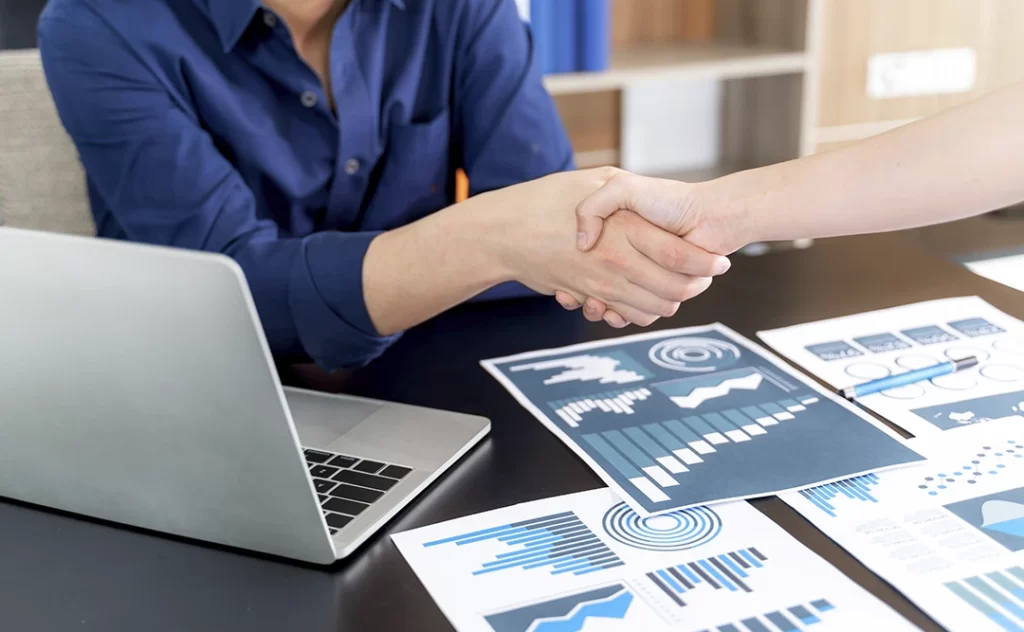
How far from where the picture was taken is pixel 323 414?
2.91 ft

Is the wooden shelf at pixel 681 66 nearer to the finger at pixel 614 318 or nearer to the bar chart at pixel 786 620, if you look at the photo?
the finger at pixel 614 318

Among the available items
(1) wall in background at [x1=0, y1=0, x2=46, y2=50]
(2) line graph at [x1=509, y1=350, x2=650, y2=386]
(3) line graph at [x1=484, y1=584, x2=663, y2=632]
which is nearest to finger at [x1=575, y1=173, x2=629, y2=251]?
(2) line graph at [x1=509, y1=350, x2=650, y2=386]

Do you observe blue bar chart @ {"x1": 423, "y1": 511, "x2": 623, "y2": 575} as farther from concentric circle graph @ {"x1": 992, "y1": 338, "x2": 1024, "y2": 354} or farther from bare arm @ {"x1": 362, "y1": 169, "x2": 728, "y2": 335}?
concentric circle graph @ {"x1": 992, "y1": 338, "x2": 1024, "y2": 354}

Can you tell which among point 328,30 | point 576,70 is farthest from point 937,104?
point 328,30

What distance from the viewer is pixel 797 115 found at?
7.53 feet

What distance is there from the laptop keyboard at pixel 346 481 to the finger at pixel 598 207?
0.31 m

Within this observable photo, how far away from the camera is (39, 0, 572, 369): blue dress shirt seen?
1017 mm

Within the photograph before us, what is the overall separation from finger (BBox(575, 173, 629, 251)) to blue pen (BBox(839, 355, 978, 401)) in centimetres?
26

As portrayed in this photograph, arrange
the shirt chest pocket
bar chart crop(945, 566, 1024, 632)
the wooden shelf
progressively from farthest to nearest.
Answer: the wooden shelf
the shirt chest pocket
bar chart crop(945, 566, 1024, 632)

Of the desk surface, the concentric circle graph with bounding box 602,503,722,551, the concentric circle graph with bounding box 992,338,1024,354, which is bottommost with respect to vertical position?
the desk surface

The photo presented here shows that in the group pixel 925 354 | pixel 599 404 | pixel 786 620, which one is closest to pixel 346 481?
pixel 599 404

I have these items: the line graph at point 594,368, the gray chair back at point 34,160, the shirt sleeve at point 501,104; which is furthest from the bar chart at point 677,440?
the gray chair back at point 34,160

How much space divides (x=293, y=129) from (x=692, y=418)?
0.64 m

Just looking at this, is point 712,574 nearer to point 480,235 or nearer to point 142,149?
point 480,235
